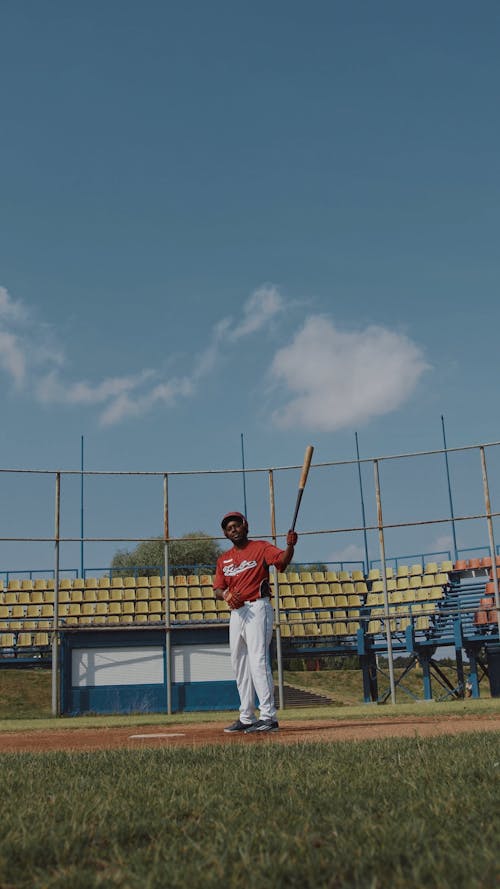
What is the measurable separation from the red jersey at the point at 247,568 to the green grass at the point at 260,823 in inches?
133

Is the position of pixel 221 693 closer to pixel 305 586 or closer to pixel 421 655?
pixel 305 586

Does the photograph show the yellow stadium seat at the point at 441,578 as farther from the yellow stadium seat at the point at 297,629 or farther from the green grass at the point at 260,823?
the green grass at the point at 260,823

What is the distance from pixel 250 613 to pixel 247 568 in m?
0.44

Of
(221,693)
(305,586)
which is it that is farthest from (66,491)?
(305,586)

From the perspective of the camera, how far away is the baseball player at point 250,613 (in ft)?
26.9

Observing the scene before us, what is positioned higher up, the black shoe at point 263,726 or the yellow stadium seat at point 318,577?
the yellow stadium seat at point 318,577

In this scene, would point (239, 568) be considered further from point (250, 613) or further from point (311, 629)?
point (311, 629)

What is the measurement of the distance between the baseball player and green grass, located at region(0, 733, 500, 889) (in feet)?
10.5

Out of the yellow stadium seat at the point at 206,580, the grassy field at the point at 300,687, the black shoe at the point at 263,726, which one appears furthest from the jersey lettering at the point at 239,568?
the grassy field at the point at 300,687

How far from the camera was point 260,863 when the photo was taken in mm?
2475

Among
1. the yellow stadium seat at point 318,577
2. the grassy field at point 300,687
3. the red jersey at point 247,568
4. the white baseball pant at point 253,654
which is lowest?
the grassy field at point 300,687

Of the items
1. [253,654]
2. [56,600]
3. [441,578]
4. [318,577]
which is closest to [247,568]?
[253,654]

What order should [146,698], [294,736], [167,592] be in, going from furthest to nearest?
1. [146,698]
2. [167,592]
3. [294,736]

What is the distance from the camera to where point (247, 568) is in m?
8.49
